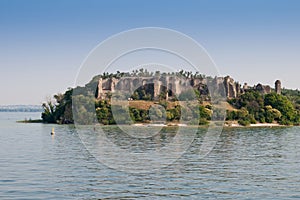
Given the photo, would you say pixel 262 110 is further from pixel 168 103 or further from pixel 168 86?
pixel 168 86

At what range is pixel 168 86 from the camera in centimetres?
13738

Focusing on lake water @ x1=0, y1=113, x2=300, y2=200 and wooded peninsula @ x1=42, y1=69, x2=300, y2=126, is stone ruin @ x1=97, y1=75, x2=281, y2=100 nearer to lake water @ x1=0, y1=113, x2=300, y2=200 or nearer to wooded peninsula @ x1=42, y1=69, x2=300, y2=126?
wooded peninsula @ x1=42, y1=69, x2=300, y2=126

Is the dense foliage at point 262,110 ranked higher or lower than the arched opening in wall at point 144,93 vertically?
lower

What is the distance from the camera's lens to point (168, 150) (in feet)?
158

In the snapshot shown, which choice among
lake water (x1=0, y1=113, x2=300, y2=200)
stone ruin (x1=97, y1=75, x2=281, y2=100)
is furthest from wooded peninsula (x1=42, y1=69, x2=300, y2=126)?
lake water (x1=0, y1=113, x2=300, y2=200)

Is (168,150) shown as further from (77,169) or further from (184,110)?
(184,110)

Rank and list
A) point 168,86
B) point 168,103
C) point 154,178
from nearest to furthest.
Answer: point 154,178, point 168,103, point 168,86

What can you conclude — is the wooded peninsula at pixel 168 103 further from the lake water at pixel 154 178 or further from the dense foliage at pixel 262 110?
the lake water at pixel 154 178

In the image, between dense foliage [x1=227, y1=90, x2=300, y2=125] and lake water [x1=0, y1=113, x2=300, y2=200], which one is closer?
lake water [x1=0, y1=113, x2=300, y2=200]

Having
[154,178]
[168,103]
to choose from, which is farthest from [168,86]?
[154,178]

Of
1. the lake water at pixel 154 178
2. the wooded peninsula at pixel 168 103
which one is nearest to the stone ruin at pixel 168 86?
the wooded peninsula at pixel 168 103

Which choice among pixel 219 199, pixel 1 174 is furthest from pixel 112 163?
pixel 219 199

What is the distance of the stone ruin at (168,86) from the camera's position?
13300 cm

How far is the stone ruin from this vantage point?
13300cm
